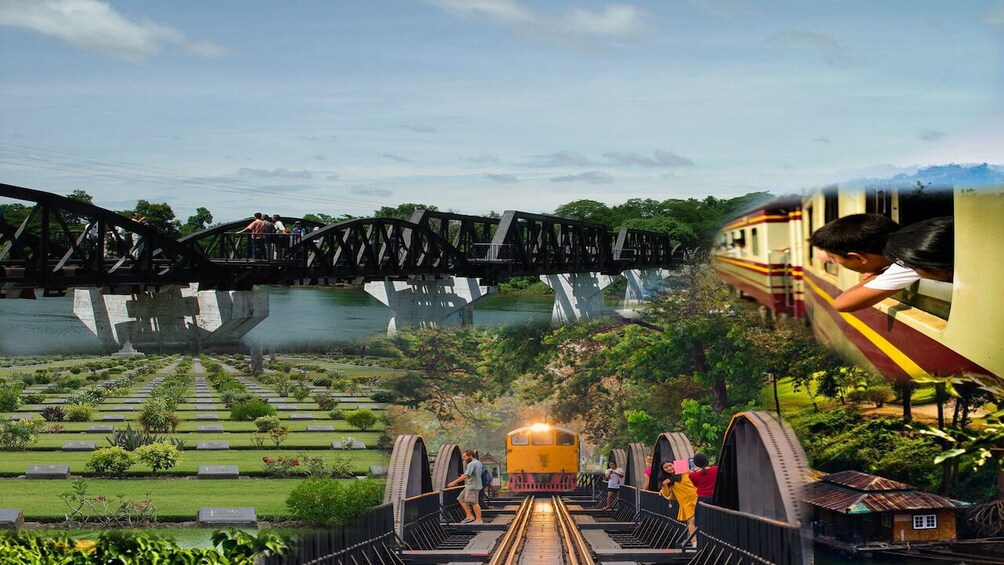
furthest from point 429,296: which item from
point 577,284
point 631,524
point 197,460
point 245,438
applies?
point 631,524

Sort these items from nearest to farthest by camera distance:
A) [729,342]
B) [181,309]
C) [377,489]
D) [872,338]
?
1. [872,338]
2. [729,342]
3. [377,489]
4. [181,309]

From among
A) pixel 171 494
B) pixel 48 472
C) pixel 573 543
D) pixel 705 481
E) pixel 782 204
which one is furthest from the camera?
pixel 48 472

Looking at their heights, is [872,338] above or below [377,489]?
above

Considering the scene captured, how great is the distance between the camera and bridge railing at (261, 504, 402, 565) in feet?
20.1

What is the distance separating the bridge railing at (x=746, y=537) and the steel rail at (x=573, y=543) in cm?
161

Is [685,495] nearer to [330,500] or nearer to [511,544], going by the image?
[511,544]

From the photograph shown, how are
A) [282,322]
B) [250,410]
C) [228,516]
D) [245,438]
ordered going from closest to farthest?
[228,516] < [245,438] < [250,410] < [282,322]

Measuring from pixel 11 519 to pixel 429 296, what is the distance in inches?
901

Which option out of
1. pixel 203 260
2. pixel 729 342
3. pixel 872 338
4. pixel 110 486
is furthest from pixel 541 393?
pixel 203 260

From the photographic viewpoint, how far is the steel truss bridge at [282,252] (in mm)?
20234

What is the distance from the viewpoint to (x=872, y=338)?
86.0 inches

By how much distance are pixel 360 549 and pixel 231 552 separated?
1.74m

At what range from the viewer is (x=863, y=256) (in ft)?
6.37

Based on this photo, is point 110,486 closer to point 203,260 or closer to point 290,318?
point 203,260
